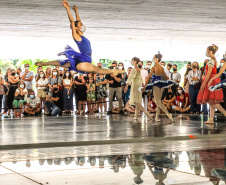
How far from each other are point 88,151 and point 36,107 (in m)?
12.0

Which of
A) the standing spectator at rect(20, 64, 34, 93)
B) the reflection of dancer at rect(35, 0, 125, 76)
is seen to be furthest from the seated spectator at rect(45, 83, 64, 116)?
the reflection of dancer at rect(35, 0, 125, 76)

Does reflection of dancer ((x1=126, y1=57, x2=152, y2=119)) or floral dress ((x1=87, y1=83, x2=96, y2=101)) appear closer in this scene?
reflection of dancer ((x1=126, y1=57, x2=152, y2=119))

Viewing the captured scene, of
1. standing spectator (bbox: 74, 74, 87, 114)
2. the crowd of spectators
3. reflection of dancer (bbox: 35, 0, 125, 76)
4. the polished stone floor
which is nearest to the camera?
the polished stone floor

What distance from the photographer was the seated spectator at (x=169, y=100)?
2023 centimetres

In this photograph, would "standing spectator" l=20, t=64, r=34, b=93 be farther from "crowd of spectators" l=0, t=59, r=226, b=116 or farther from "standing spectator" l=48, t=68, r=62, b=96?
"standing spectator" l=48, t=68, r=62, b=96

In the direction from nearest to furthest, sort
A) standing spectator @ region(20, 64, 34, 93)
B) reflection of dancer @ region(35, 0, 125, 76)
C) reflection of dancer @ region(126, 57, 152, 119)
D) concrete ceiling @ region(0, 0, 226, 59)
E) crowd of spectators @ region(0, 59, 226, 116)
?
reflection of dancer @ region(35, 0, 125, 76)
reflection of dancer @ region(126, 57, 152, 119)
concrete ceiling @ region(0, 0, 226, 59)
crowd of spectators @ region(0, 59, 226, 116)
standing spectator @ region(20, 64, 34, 93)

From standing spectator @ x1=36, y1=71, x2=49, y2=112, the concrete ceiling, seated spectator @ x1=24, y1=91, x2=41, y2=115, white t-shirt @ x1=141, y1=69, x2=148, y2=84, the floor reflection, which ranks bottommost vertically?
the floor reflection

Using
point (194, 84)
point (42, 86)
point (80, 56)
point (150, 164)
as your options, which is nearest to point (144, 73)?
point (194, 84)

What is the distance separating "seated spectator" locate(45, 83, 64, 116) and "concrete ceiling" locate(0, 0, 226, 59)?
3009mm

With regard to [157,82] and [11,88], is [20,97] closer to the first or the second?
[11,88]

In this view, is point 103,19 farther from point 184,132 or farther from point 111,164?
point 111,164

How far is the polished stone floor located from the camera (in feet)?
19.4

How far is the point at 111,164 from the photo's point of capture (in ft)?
22.9

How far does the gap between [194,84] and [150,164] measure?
1334cm
